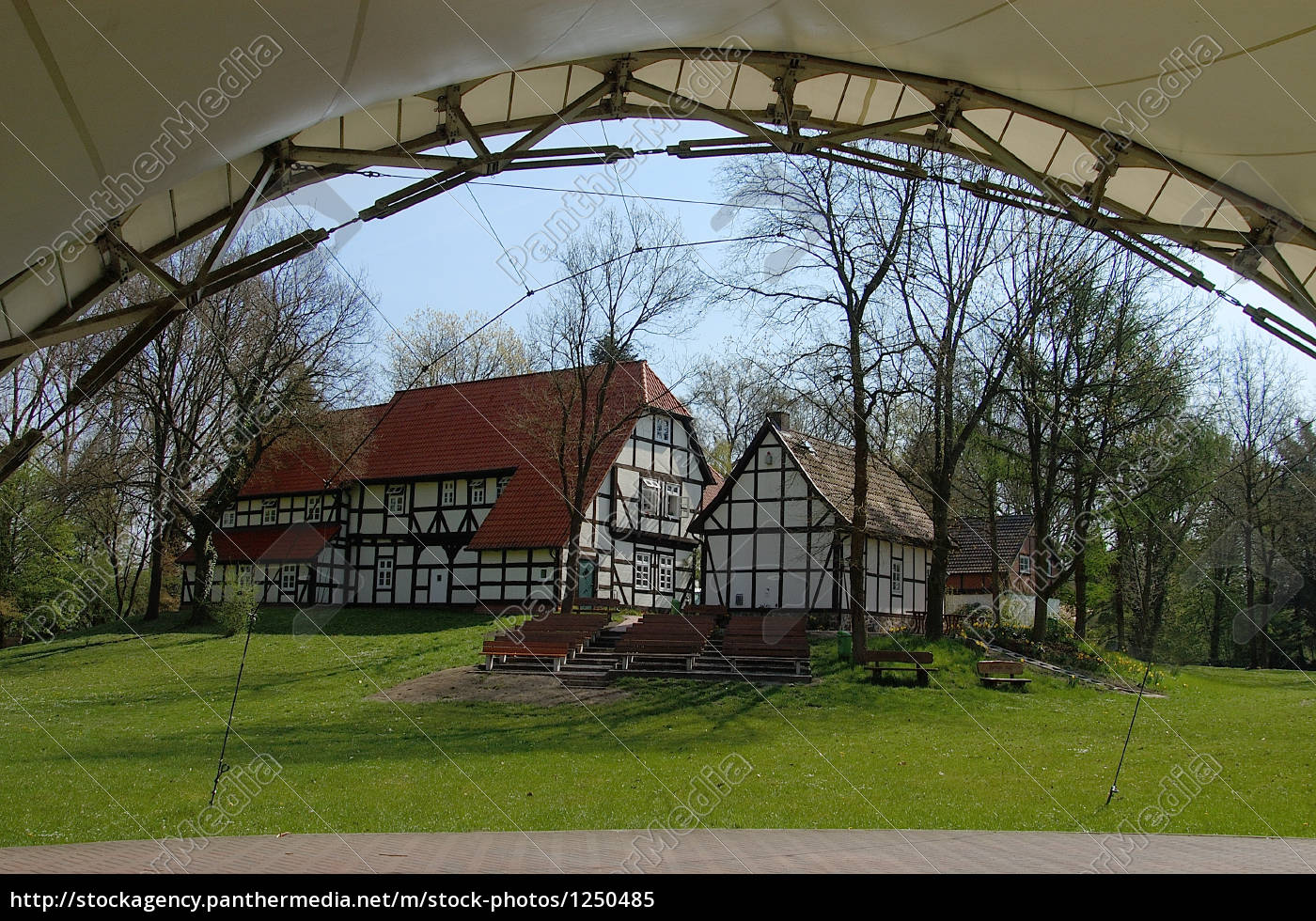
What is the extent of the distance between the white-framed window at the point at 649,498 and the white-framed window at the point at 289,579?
14.4 metres

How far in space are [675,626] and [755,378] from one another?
704 centimetres

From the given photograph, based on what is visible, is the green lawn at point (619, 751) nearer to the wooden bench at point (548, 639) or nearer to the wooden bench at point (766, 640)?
the wooden bench at point (766, 640)

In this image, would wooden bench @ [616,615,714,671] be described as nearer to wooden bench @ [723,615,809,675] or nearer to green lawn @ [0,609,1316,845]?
wooden bench @ [723,615,809,675]

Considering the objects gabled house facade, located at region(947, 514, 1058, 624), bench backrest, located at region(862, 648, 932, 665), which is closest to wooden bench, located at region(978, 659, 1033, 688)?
bench backrest, located at region(862, 648, 932, 665)

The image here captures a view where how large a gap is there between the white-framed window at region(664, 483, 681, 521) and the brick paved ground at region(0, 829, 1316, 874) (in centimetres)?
2771

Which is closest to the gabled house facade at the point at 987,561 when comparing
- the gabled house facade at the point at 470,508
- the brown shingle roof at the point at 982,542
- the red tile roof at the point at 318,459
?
the brown shingle roof at the point at 982,542

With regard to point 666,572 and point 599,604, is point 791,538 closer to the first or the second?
point 599,604

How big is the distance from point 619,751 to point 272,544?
97.0 feet

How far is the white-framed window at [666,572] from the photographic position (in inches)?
1500

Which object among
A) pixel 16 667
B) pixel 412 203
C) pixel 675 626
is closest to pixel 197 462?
pixel 16 667

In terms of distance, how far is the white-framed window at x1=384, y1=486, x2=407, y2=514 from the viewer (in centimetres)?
4075

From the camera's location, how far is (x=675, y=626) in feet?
92.1

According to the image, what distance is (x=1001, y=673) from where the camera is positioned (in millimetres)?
23969

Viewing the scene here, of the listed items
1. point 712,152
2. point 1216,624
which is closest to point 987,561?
point 1216,624
